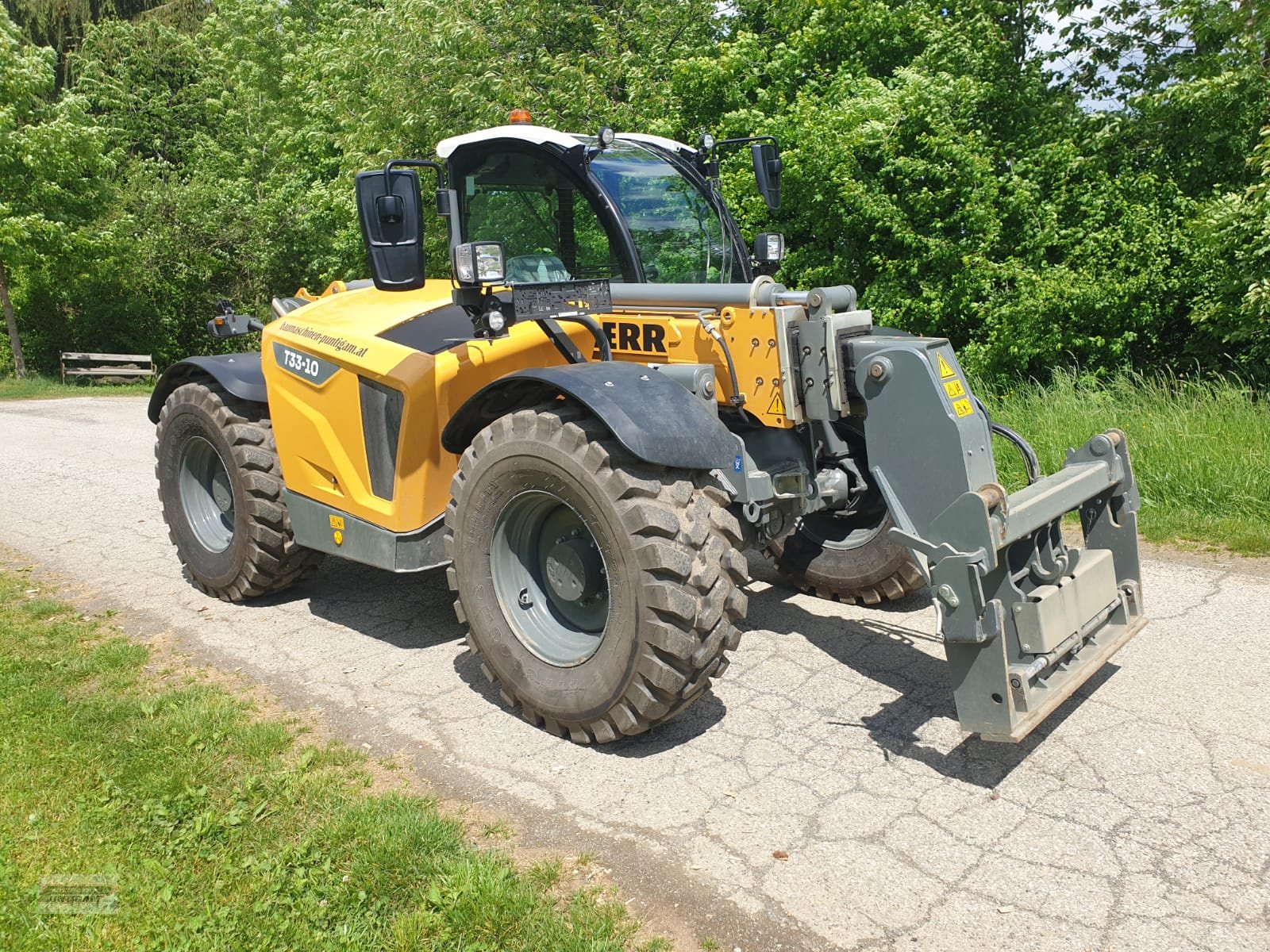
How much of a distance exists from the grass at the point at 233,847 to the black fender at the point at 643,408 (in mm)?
1404

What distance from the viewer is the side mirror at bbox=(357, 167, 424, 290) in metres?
4.23

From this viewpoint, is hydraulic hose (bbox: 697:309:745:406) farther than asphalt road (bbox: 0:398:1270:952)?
Yes

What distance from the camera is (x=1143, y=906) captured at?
298cm

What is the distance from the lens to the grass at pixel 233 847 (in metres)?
2.99

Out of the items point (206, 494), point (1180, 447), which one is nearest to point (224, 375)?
point (206, 494)

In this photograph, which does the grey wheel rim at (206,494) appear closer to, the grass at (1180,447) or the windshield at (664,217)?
the windshield at (664,217)

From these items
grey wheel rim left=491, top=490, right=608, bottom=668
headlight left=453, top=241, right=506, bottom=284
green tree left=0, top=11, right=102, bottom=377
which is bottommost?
grey wheel rim left=491, top=490, right=608, bottom=668

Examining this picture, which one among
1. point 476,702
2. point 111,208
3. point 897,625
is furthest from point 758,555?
point 111,208

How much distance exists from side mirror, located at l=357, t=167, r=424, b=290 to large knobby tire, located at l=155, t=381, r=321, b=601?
166cm

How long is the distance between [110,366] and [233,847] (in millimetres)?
20930

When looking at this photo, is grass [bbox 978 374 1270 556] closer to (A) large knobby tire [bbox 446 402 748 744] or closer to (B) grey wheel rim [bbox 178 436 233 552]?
(A) large knobby tire [bbox 446 402 748 744]

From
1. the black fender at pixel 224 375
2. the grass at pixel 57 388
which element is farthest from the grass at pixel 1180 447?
the grass at pixel 57 388

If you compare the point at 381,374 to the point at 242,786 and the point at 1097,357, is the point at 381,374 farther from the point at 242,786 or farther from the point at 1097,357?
the point at 1097,357

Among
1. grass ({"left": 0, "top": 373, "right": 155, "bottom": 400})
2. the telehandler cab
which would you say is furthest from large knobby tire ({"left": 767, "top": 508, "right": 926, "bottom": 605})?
grass ({"left": 0, "top": 373, "right": 155, "bottom": 400})
